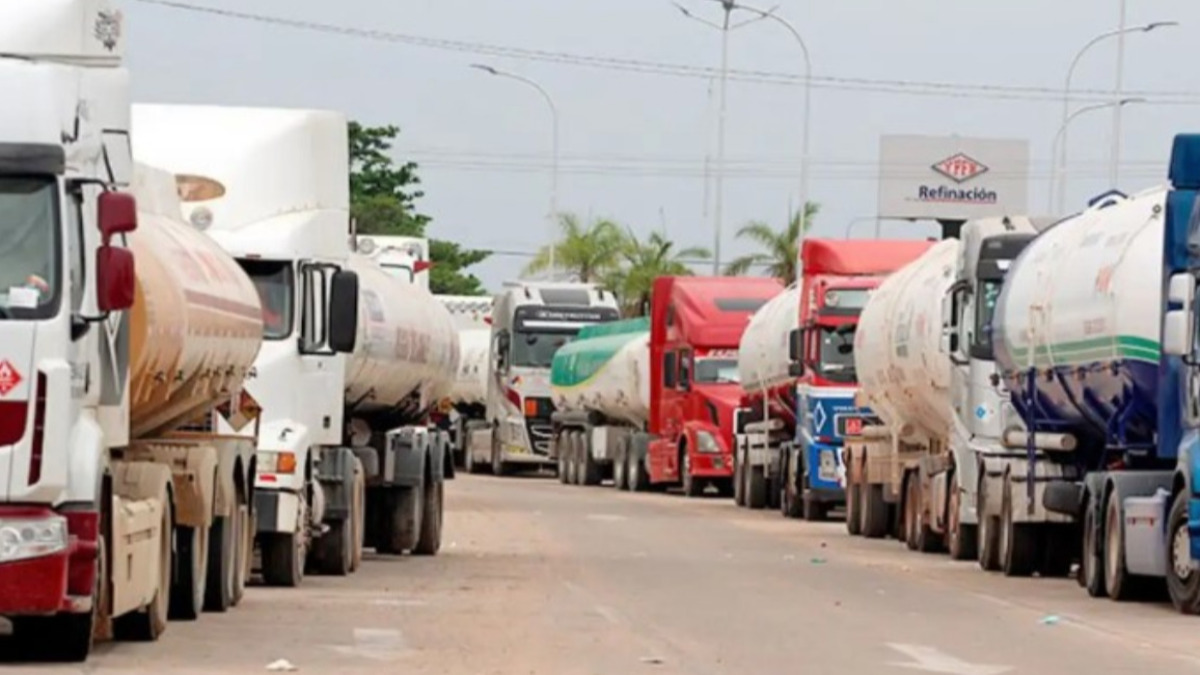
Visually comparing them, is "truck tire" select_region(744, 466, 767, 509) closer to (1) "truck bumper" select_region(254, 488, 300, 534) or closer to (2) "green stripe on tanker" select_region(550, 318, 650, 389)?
(2) "green stripe on tanker" select_region(550, 318, 650, 389)

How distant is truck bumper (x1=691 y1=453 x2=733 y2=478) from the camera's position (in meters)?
59.5

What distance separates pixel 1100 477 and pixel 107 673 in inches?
510

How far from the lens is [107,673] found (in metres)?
17.5

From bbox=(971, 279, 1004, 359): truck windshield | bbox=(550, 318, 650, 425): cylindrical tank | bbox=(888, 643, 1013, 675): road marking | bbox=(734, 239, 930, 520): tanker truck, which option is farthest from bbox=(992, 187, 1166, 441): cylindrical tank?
bbox=(550, 318, 650, 425): cylindrical tank

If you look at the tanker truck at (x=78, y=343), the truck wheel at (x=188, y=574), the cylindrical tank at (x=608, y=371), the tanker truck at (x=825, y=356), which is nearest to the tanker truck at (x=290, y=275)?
the truck wheel at (x=188, y=574)

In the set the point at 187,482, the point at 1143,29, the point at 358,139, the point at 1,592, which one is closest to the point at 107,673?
the point at 1,592

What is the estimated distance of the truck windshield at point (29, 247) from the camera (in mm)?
17031

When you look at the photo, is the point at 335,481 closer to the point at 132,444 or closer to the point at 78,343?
the point at 132,444

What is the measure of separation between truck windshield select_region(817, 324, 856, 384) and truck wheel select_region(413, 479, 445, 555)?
14.9 metres

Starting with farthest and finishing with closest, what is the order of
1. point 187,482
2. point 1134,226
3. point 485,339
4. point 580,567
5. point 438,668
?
point 485,339 → point 580,567 → point 1134,226 → point 187,482 → point 438,668

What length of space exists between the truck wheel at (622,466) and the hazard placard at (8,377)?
49.9 m

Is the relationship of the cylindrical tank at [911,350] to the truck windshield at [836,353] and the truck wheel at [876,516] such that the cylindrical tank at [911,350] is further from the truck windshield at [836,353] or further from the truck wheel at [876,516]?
the truck windshield at [836,353]

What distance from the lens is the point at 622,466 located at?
222 feet

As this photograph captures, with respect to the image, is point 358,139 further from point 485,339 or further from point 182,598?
point 182,598
